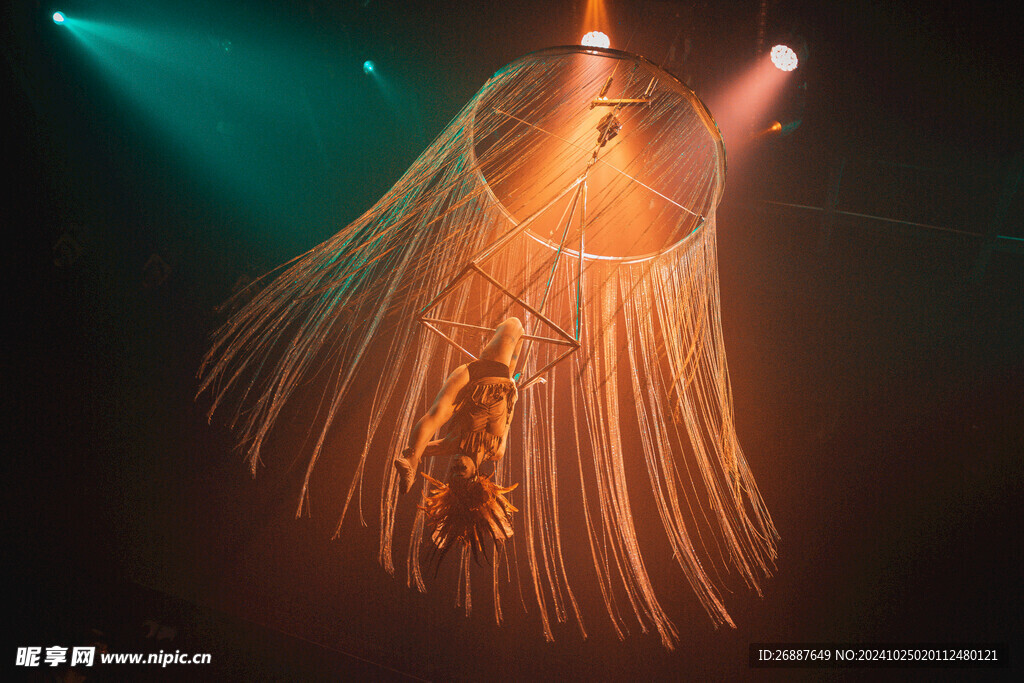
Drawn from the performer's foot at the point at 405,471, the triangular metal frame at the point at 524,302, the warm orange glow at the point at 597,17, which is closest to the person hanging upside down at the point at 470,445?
the performer's foot at the point at 405,471

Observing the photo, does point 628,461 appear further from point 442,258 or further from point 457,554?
point 442,258

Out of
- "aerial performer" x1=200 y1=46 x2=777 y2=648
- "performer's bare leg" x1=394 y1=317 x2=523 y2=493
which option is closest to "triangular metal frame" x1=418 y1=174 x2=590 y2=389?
"performer's bare leg" x1=394 y1=317 x2=523 y2=493

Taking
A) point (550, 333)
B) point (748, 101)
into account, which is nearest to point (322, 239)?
point (550, 333)

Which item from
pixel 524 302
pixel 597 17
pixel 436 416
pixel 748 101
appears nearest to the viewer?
pixel 436 416

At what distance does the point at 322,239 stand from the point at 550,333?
1.87 metres

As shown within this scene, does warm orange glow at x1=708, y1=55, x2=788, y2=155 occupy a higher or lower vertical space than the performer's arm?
higher

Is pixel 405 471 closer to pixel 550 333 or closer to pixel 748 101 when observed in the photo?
pixel 550 333

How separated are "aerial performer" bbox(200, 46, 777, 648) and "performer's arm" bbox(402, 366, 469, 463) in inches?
26.3

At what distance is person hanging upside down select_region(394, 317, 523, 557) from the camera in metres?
2.25

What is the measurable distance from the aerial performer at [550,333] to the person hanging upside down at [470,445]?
63 centimetres

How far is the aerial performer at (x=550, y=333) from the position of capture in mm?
3195

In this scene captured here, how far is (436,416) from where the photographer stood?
2355mm

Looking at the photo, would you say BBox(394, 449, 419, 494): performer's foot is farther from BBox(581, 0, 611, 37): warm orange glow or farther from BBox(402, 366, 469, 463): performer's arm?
BBox(581, 0, 611, 37): warm orange glow

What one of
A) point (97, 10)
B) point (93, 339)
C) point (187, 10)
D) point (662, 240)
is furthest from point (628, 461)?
point (97, 10)
